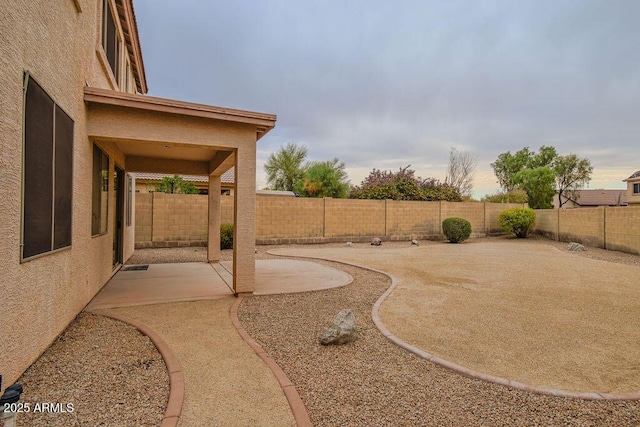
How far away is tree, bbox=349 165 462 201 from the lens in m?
21.8

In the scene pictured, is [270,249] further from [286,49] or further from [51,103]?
[51,103]

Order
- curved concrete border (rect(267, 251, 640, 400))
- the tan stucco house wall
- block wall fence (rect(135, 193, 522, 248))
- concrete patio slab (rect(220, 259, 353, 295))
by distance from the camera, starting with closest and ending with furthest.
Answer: the tan stucco house wall
curved concrete border (rect(267, 251, 640, 400))
concrete patio slab (rect(220, 259, 353, 295))
block wall fence (rect(135, 193, 522, 248))

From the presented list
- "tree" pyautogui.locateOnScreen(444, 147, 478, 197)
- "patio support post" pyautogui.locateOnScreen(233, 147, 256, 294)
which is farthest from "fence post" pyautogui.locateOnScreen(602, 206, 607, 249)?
"tree" pyautogui.locateOnScreen(444, 147, 478, 197)

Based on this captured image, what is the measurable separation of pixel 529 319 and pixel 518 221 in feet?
51.8

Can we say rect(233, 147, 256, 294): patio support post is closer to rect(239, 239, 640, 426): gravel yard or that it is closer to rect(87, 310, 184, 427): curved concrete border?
rect(239, 239, 640, 426): gravel yard

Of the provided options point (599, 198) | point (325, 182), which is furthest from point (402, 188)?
point (599, 198)

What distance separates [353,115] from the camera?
20000 millimetres

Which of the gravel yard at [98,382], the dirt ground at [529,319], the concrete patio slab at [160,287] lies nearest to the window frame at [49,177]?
the gravel yard at [98,382]

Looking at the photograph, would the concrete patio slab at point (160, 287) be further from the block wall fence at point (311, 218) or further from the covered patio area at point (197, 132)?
the block wall fence at point (311, 218)

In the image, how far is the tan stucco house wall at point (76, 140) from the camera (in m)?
2.92

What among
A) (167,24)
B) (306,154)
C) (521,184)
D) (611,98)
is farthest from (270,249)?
(521,184)

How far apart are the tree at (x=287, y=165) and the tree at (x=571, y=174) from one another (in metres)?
35.1

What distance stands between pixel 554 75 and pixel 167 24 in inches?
634

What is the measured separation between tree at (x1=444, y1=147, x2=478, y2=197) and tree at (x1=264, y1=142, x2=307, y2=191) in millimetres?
16710
